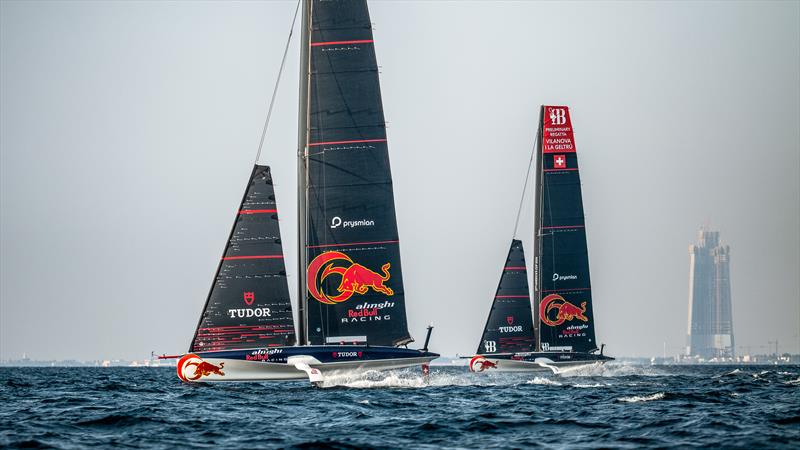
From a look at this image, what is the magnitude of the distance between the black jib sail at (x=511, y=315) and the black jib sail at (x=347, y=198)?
23008 mm

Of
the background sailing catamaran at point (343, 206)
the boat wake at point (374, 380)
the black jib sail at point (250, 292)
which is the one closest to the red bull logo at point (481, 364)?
the boat wake at point (374, 380)

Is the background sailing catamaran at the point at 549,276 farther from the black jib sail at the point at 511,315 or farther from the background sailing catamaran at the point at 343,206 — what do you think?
the background sailing catamaran at the point at 343,206

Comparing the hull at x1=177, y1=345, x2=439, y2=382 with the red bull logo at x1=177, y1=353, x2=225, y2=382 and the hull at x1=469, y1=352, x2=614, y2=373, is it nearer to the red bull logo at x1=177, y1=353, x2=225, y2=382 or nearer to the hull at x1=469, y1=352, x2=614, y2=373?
the red bull logo at x1=177, y1=353, x2=225, y2=382

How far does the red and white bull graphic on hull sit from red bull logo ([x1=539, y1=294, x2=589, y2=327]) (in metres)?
7.86

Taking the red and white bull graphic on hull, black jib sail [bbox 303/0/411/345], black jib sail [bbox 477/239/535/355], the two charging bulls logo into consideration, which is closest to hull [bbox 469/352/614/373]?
black jib sail [bbox 477/239/535/355]

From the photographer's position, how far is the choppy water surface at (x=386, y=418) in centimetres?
2438

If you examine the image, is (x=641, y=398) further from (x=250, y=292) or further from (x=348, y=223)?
(x=250, y=292)

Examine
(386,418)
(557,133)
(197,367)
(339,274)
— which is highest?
(557,133)

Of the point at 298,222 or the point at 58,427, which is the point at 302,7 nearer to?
the point at 298,222

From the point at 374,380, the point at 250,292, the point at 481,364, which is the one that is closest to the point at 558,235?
the point at 481,364

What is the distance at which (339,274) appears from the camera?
135ft

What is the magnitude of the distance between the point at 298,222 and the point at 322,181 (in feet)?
5.85

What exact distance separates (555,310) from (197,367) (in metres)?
31.2

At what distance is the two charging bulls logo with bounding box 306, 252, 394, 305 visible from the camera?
135 ft
